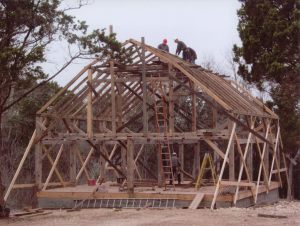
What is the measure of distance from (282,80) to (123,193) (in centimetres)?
1053

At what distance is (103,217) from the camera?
612 inches

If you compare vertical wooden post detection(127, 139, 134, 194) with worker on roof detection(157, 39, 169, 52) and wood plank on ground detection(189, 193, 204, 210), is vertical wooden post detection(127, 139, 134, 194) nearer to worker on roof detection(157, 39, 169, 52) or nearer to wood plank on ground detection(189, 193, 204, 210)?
wood plank on ground detection(189, 193, 204, 210)

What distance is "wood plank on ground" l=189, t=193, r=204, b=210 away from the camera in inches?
663

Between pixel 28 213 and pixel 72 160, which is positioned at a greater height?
pixel 72 160

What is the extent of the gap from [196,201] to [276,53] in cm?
1051

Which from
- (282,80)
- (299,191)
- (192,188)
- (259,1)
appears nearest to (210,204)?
(192,188)

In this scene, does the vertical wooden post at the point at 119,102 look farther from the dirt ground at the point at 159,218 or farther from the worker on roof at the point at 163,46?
the dirt ground at the point at 159,218

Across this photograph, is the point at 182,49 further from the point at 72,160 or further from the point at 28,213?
the point at 28,213

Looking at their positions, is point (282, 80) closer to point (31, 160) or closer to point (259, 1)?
point (259, 1)

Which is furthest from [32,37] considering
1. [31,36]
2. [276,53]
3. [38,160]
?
[276,53]

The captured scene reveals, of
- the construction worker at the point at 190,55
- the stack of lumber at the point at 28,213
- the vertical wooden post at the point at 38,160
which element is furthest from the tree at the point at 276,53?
the stack of lumber at the point at 28,213

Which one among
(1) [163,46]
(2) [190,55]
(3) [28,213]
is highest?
(1) [163,46]

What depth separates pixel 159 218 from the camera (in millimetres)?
14688

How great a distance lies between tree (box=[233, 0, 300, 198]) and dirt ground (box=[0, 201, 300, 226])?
32.6ft
